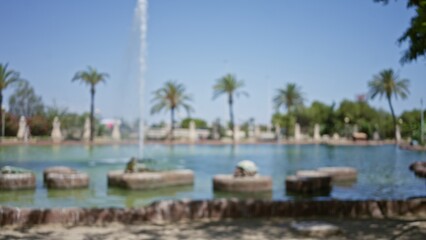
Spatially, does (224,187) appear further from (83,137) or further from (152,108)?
(152,108)

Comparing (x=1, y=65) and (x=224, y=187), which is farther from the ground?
(x=1, y=65)

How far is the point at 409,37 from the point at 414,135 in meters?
3.82

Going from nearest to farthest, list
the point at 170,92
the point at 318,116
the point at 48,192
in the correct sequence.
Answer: the point at 48,192
the point at 170,92
the point at 318,116

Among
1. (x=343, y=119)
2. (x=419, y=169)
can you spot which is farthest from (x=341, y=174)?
(x=343, y=119)

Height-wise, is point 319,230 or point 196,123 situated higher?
point 196,123

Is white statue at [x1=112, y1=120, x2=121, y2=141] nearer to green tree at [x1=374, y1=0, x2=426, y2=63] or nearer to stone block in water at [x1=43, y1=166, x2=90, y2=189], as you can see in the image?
stone block in water at [x1=43, y1=166, x2=90, y2=189]

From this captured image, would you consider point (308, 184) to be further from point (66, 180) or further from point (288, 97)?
point (288, 97)

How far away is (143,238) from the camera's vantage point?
9.22 meters

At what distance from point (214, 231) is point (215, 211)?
1429 mm

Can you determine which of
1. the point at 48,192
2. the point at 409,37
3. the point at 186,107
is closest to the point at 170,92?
the point at 186,107

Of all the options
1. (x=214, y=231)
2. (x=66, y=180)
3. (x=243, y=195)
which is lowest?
(x=243, y=195)

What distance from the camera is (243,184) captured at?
1803 cm

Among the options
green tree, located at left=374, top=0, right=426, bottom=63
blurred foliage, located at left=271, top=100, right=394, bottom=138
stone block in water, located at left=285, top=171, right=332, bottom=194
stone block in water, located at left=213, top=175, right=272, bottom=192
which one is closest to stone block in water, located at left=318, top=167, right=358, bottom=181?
stone block in water, located at left=285, top=171, right=332, bottom=194

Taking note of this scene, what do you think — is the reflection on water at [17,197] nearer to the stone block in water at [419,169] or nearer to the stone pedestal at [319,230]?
the stone pedestal at [319,230]
